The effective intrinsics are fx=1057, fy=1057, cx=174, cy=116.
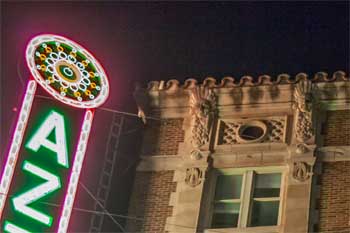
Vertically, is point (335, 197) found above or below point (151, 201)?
above

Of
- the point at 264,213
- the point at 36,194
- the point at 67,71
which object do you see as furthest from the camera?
the point at 67,71

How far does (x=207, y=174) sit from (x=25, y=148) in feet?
14.7

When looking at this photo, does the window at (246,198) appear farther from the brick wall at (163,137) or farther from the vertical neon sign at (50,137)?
the vertical neon sign at (50,137)

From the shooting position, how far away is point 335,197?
2431 cm

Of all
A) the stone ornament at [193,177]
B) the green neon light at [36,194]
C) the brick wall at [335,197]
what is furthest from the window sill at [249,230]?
the green neon light at [36,194]

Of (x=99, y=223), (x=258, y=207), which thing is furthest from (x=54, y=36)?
(x=258, y=207)

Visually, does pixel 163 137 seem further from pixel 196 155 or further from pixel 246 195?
pixel 246 195

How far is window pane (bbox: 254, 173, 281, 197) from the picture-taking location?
989 inches

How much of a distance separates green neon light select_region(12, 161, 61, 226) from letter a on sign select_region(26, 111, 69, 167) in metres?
0.57

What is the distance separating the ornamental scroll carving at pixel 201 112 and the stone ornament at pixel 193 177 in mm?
746

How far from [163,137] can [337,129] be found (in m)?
4.42

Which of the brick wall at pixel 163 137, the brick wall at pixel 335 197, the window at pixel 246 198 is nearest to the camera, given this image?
the brick wall at pixel 335 197

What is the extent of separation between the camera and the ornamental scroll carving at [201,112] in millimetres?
26273

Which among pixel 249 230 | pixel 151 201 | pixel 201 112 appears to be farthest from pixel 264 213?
pixel 201 112
